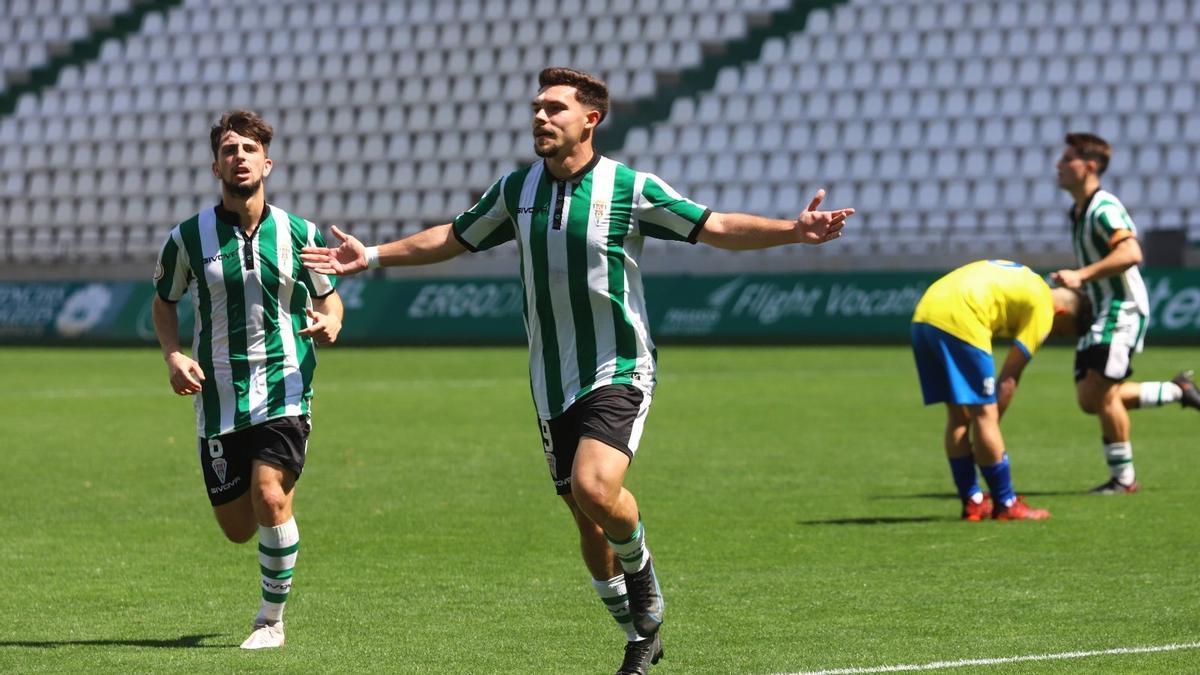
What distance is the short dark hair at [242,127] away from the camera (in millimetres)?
6199

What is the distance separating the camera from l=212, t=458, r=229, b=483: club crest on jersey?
20.7 ft

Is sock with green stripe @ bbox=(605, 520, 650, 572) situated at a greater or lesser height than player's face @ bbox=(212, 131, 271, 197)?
lesser

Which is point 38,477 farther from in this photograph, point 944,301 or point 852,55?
point 852,55

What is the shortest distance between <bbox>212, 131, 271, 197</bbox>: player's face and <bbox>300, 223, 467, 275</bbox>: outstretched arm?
0.47m

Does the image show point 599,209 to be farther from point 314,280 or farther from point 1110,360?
point 1110,360

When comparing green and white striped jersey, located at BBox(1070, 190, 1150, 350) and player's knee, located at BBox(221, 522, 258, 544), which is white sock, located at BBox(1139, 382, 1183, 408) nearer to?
green and white striped jersey, located at BBox(1070, 190, 1150, 350)

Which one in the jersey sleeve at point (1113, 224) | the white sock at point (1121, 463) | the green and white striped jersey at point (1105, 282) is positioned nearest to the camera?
the jersey sleeve at point (1113, 224)

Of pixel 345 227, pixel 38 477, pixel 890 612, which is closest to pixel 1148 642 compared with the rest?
pixel 890 612

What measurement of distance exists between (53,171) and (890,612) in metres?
33.8

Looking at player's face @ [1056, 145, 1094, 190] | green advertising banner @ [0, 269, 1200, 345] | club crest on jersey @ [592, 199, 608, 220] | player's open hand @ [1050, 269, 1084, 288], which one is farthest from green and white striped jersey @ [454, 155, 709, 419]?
green advertising banner @ [0, 269, 1200, 345]

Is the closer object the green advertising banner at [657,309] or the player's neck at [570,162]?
the player's neck at [570,162]

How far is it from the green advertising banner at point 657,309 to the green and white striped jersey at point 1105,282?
54.0ft

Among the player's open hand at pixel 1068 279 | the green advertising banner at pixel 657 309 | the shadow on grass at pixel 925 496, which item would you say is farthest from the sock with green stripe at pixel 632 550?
the green advertising banner at pixel 657 309

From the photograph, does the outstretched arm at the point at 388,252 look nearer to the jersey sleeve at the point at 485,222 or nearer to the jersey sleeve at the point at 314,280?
the jersey sleeve at the point at 485,222
